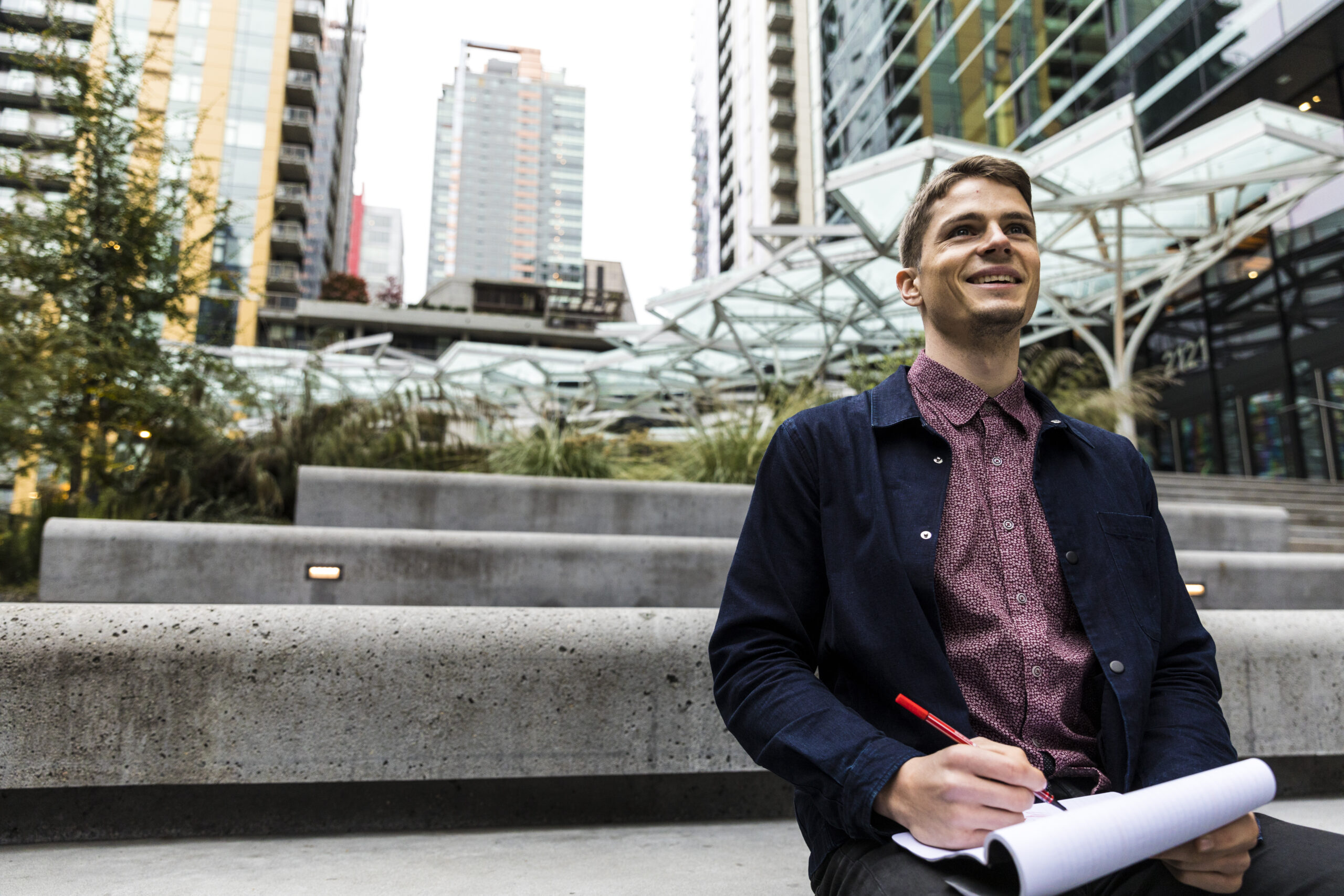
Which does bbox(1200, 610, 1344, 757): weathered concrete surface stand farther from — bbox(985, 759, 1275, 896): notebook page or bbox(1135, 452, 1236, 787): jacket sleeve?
bbox(985, 759, 1275, 896): notebook page

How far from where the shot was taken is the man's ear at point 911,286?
162 cm

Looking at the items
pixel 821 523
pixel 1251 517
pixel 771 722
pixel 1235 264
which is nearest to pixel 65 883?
pixel 771 722

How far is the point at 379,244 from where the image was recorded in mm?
180375

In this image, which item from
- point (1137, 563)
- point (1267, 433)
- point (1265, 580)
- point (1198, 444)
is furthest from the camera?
point (1198, 444)

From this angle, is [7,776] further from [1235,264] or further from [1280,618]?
[1235,264]

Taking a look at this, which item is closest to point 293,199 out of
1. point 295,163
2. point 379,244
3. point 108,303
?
point 295,163

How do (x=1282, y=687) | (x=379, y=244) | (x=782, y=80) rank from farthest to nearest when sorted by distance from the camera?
(x=379, y=244) → (x=782, y=80) → (x=1282, y=687)

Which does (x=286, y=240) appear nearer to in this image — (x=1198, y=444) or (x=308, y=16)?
(x=308, y=16)

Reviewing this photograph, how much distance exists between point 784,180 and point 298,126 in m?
29.6

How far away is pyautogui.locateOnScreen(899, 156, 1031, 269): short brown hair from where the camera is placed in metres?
1.53

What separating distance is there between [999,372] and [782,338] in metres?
19.4

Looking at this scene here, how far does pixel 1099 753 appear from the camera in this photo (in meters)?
1.29

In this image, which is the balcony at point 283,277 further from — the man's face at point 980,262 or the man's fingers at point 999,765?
the man's fingers at point 999,765

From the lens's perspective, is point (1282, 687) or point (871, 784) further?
point (1282, 687)
